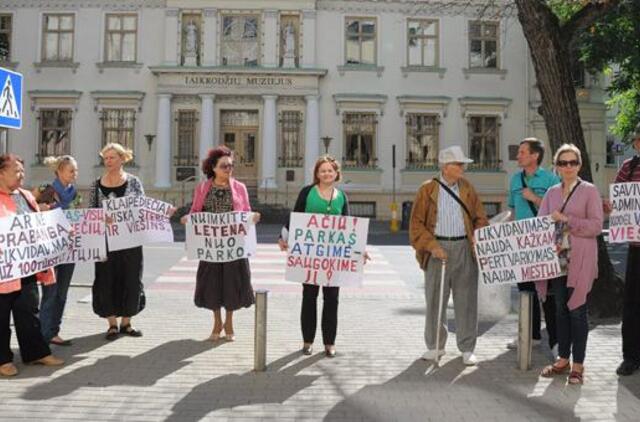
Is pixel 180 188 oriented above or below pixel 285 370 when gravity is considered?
above

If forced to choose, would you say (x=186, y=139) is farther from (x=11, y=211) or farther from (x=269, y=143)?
(x=11, y=211)

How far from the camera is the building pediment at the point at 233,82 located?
29.1m

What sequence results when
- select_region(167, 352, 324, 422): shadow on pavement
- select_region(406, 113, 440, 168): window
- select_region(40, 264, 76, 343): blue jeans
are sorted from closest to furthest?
1. select_region(167, 352, 324, 422): shadow on pavement
2. select_region(40, 264, 76, 343): blue jeans
3. select_region(406, 113, 440, 168): window

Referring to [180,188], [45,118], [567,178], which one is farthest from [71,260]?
[45,118]

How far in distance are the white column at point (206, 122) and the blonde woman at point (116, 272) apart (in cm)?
2192

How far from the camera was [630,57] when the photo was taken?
21500 mm

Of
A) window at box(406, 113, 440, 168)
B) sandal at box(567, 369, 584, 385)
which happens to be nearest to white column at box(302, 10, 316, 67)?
window at box(406, 113, 440, 168)

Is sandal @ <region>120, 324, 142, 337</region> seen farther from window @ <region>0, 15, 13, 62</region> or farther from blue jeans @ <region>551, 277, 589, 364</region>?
window @ <region>0, 15, 13, 62</region>

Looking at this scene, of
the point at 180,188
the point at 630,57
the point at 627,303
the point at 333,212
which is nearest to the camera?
the point at 627,303

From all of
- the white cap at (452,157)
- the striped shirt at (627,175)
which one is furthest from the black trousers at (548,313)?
the white cap at (452,157)

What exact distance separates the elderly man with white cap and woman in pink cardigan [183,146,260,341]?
188 centimetres

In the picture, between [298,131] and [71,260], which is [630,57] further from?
[71,260]

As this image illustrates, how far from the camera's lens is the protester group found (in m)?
5.81

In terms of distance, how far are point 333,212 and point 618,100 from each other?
23.0m
